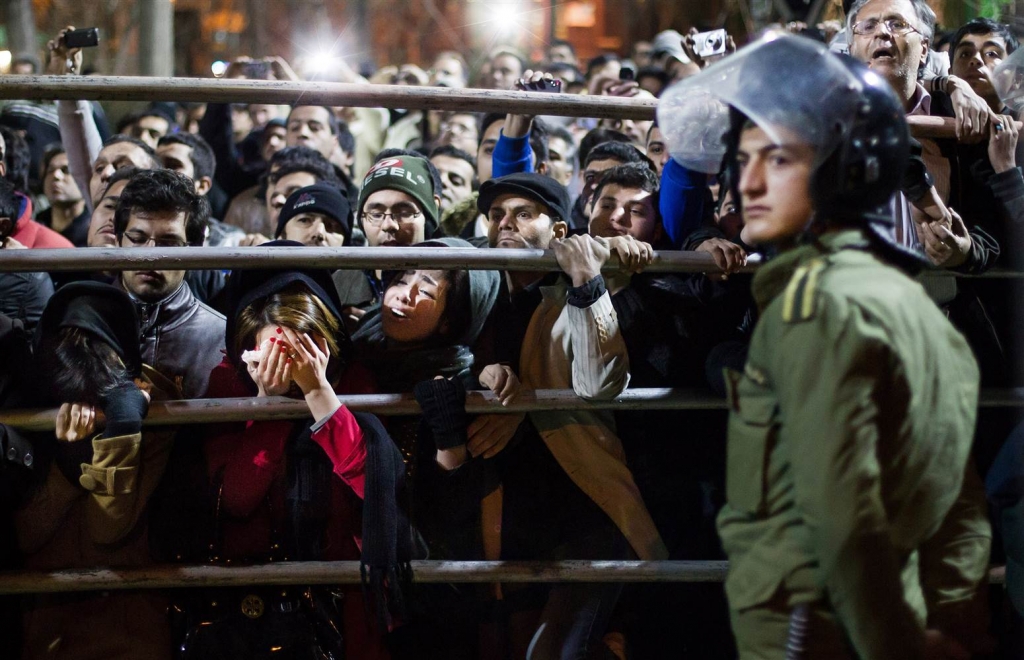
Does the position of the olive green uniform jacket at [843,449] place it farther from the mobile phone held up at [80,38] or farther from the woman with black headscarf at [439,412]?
the mobile phone held up at [80,38]

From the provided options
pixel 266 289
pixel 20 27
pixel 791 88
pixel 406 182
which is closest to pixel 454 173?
pixel 406 182

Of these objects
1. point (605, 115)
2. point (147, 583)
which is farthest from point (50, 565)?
point (605, 115)

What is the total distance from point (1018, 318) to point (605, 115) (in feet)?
4.89

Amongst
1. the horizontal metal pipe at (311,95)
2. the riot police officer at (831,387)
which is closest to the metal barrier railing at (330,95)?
the horizontal metal pipe at (311,95)

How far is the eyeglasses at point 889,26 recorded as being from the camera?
3277 mm

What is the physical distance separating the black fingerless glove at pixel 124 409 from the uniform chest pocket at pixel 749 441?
1.69m

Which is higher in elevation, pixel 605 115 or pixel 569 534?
pixel 605 115

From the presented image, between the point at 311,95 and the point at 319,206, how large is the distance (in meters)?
1.09

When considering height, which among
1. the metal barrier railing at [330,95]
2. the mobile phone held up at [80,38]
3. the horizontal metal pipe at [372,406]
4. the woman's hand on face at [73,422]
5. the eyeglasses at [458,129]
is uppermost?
the mobile phone held up at [80,38]

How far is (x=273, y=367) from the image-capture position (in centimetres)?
299

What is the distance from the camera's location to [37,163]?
6203mm

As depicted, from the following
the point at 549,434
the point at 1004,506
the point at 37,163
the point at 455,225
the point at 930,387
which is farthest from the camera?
the point at 37,163

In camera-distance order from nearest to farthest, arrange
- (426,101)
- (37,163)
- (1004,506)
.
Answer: (1004,506) < (426,101) < (37,163)

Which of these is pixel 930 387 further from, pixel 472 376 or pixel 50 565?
pixel 50 565
